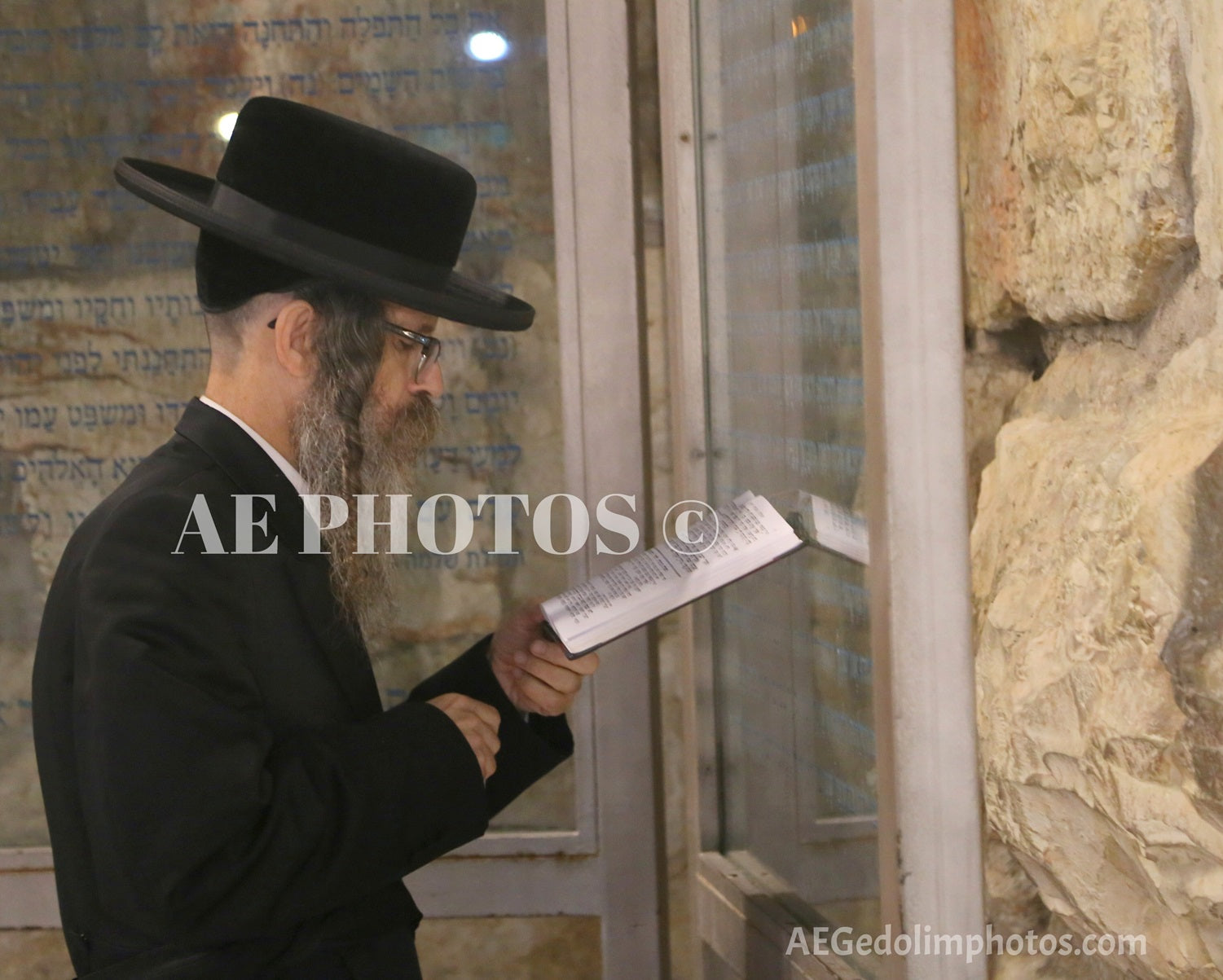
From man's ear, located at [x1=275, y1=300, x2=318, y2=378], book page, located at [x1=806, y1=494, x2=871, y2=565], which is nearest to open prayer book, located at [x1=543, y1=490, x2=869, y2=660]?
book page, located at [x1=806, y1=494, x2=871, y2=565]

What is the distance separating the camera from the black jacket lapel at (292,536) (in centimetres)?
129

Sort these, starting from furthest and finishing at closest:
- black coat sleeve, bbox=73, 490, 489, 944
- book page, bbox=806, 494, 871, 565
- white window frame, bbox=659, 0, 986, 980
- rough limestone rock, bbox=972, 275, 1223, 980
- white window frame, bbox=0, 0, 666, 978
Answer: white window frame, bbox=0, 0, 666, 978
black coat sleeve, bbox=73, 490, 489, 944
book page, bbox=806, 494, 871, 565
white window frame, bbox=659, 0, 986, 980
rough limestone rock, bbox=972, 275, 1223, 980

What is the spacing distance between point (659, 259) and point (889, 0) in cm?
127

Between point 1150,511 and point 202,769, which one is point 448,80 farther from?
point 1150,511

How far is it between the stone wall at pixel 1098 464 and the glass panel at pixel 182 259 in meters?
1.33

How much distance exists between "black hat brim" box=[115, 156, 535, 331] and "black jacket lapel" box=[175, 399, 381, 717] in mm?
193

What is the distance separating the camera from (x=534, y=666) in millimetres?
1466

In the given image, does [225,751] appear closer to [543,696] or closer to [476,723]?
[476,723]

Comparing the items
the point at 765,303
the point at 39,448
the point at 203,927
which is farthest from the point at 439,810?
the point at 39,448

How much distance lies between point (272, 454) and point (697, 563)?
1.67 ft

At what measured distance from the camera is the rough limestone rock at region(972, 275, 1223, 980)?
58 centimetres

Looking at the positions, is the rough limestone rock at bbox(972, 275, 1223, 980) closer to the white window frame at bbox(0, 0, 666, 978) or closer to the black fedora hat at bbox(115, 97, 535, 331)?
the black fedora hat at bbox(115, 97, 535, 331)

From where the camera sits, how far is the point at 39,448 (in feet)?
6.94

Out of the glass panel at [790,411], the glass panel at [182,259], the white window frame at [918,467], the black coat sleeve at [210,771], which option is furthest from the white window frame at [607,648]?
the white window frame at [918,467]
